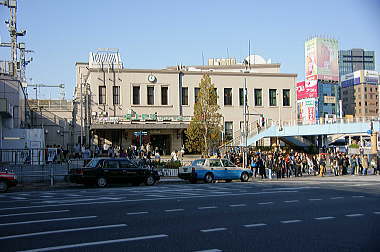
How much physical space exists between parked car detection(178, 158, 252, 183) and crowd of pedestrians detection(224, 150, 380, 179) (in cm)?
433

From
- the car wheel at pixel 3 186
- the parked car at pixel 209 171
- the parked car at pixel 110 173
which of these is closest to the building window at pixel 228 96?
the parked car at pixel 209 171

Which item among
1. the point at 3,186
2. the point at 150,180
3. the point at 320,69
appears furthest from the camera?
the point at 320,69

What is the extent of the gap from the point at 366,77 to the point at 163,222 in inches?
6107

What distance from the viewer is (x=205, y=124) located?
127ft

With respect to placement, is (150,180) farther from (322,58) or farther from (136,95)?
(322,58)

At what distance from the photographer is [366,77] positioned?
155500 mm

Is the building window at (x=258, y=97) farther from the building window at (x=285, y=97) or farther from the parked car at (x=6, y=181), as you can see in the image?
the parked car at (x=6, y=181)

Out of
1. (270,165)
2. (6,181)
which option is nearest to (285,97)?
(270,165)

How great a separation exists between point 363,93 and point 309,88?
81.5 feet

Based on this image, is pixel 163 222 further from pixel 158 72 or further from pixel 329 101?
pixel 329 101

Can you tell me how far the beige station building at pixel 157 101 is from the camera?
54.0 m

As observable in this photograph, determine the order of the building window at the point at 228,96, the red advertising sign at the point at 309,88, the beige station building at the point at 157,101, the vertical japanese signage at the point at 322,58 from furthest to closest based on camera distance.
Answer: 1. the red advertising sign at the point at 309,88
2. the vertical japanese signage at the point at 322,58
3. the building window at the point at 228,96
4. the beige station building at the point at 157,101

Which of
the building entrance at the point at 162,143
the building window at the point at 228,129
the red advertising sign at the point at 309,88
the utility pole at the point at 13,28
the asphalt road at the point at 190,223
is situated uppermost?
the red advertising sign at the point at 309,88

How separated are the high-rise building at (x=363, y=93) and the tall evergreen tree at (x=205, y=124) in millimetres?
124348
